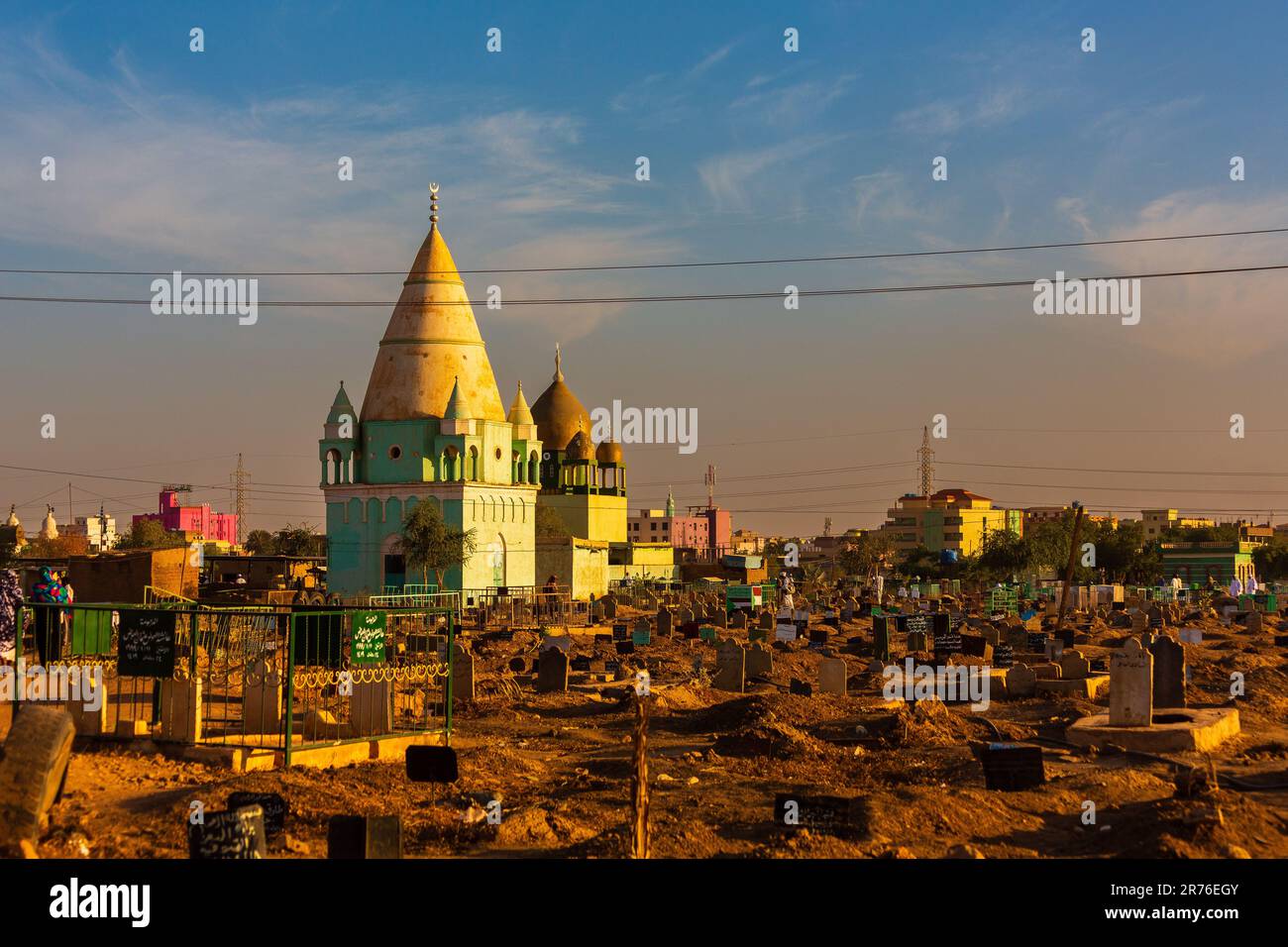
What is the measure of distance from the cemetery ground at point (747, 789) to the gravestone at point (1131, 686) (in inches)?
32.9

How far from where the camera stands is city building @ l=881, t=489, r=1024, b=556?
14262 cm

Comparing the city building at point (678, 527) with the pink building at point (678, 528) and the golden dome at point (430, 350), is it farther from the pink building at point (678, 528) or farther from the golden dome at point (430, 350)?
the golden dome at point (430, 350)

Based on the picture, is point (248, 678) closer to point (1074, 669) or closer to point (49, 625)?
point (49, 625)

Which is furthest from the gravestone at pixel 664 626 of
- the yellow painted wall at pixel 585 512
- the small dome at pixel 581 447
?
the small dome at pixel 581 447

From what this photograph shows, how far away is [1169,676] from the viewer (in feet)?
62.3

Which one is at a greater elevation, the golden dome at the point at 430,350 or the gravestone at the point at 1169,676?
the golden dome at the point at 430,350

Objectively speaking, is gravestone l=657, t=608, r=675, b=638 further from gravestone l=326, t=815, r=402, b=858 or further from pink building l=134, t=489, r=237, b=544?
pink building l=134, t=489, r=237, b=544

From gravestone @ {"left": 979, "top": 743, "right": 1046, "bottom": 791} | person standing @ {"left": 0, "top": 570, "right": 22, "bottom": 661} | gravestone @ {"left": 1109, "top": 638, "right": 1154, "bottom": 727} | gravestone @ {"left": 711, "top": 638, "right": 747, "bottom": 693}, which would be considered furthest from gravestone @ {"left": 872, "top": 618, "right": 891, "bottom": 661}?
person standing @ {"left": 0, "top": 570, "right": 22, "bottom": 661}

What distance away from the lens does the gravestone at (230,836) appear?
934 centimetres

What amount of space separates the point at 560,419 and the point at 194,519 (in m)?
104

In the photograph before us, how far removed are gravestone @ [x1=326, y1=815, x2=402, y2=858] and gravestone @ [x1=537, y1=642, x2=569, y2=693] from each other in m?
14.5

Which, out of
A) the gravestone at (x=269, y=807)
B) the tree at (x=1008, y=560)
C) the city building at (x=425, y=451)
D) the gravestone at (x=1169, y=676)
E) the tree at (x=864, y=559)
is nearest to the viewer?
the gravestone at (x=269, y=807)

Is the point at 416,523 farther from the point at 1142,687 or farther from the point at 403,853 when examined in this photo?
Answer: the point at 403,853
